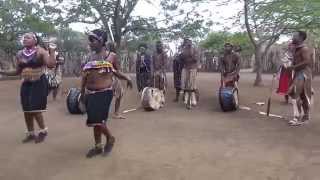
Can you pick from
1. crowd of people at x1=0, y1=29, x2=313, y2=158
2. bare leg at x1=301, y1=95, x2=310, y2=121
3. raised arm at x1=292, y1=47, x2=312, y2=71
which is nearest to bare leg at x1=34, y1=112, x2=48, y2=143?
crowd of people at x1=0, y1=29, x2=313, y2=158

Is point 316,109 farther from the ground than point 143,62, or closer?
closer

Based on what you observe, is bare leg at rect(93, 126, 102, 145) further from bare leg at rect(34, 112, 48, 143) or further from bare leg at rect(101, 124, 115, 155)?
bare leg at rect(34, 112, 48, 143)

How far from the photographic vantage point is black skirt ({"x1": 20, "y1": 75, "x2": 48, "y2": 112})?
755 cm

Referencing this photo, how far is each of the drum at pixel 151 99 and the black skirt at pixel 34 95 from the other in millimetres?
3945

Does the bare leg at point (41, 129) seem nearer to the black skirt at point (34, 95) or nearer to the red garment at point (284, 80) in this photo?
the black skirt at point (34, 95)

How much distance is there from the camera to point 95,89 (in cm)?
667

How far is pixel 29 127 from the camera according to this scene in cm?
778

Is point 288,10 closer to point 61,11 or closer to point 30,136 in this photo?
point 61,11

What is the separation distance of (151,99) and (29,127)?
160 inches

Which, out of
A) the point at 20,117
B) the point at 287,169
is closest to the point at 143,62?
the point at 20,117

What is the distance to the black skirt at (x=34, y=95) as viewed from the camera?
7547 mm

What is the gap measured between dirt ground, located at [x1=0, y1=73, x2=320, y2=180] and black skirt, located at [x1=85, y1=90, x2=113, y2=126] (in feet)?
1.63

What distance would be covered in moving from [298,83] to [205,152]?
266 centimetres

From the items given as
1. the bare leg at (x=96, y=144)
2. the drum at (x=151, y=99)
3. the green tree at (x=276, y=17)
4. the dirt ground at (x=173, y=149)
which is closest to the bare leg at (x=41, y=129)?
the dirt ground at (x=173, y=149)
